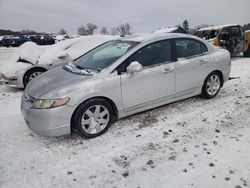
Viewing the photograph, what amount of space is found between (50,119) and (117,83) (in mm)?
1150

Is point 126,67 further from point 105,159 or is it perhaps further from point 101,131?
point 105,159

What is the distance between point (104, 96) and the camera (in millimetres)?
3713

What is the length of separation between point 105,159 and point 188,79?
237 centimetres

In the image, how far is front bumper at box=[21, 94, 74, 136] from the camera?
338 centimetres

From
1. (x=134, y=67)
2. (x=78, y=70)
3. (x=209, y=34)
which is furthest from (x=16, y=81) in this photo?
(x=209, y=34)

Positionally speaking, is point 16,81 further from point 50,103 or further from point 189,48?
point 189,48

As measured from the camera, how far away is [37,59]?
684 cm

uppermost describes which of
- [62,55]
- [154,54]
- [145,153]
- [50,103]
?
[154,54]

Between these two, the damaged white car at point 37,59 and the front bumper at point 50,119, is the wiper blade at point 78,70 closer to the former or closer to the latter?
the front bumper at point 50,119

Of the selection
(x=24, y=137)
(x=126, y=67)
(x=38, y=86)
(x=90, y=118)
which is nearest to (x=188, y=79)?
(x=126, y=67)

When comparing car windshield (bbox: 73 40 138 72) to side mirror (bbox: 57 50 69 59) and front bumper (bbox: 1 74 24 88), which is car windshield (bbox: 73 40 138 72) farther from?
front bumper (bbox: 1 74 24 88)

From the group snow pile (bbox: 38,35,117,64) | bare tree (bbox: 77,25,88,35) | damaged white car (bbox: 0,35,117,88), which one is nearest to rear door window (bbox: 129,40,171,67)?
damaged white car (bbox: 0,35,117,88)

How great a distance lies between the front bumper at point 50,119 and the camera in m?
3.38

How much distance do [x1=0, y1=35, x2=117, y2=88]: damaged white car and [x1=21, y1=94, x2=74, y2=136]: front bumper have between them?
10.4 feet
